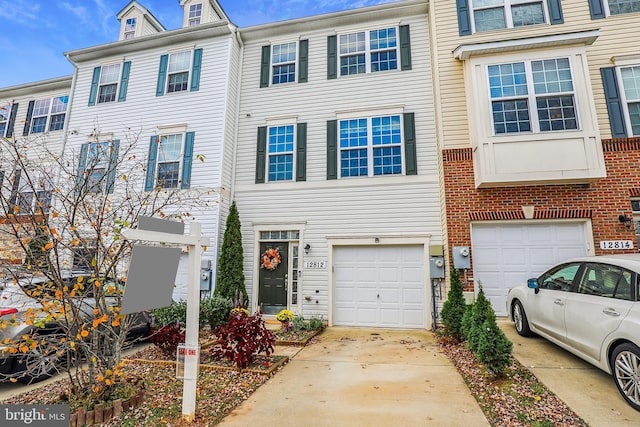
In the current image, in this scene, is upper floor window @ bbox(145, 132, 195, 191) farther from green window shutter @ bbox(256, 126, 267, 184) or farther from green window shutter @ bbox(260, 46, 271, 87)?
green window shutter @ bbox(260, 46, 271, 87)

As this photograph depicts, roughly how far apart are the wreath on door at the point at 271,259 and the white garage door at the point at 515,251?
4.97 metres

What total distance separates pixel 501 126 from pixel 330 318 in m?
6.22

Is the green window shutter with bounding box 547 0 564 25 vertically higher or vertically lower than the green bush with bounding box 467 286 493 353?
higher

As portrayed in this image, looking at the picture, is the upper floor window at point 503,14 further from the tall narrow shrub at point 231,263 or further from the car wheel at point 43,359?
the car wheel at point 43,359

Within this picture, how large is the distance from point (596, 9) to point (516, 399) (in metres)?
9.58

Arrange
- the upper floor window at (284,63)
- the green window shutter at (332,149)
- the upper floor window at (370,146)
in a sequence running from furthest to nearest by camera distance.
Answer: the upper floor window at (284,63), the green window shutter at (332,149), the upper floor window at (370,146)

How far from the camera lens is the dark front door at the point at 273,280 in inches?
359

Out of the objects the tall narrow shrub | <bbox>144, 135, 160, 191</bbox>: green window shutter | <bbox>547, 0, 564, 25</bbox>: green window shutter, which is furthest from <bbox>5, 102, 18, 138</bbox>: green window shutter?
<bbox>547, 0, 564, 25</bbox>: green window shutter

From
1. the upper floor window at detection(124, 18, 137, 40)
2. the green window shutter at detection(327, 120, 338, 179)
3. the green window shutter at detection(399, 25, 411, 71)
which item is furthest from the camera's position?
the upper floor window at detection(124, 18, 137, 40)

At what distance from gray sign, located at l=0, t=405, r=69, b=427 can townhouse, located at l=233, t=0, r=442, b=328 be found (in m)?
5.58

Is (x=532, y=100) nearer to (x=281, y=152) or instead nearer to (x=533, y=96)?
(x=533, y=96)

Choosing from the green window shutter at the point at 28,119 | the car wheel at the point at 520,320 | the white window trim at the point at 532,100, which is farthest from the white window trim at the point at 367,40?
the green window shutter at the point at 28,119

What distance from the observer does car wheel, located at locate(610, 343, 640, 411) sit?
3451 millimetres

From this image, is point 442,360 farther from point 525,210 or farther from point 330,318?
point 525,210
